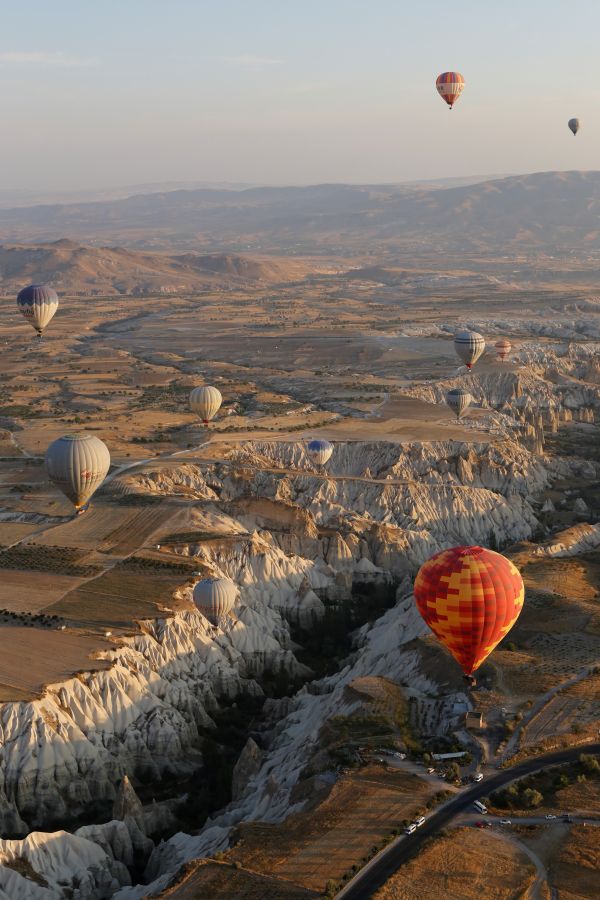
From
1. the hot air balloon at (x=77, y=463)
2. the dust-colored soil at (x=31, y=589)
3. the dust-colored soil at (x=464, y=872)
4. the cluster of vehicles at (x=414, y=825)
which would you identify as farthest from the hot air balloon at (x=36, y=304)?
the dust-colored soil at (x=464, y=872)

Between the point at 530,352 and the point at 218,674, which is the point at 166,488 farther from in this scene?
the point at 530,352

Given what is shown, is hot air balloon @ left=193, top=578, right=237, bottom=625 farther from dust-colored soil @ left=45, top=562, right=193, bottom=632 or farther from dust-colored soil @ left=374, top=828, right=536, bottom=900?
dust-colored soil @ left=374, top=828, right=536, bottom=900

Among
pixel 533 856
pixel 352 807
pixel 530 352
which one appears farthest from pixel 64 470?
pixel 530 352

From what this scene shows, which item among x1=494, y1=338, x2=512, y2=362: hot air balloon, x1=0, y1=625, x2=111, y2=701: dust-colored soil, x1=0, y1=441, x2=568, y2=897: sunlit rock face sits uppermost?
x1=494, y1=338, x2=512, y2=362: hot air balloon

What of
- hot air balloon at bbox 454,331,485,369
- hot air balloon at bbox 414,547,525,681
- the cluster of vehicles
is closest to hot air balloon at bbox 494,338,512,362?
hot air balloon at bbox 454,331,485,369

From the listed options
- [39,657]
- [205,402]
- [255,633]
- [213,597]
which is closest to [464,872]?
[39,657]
